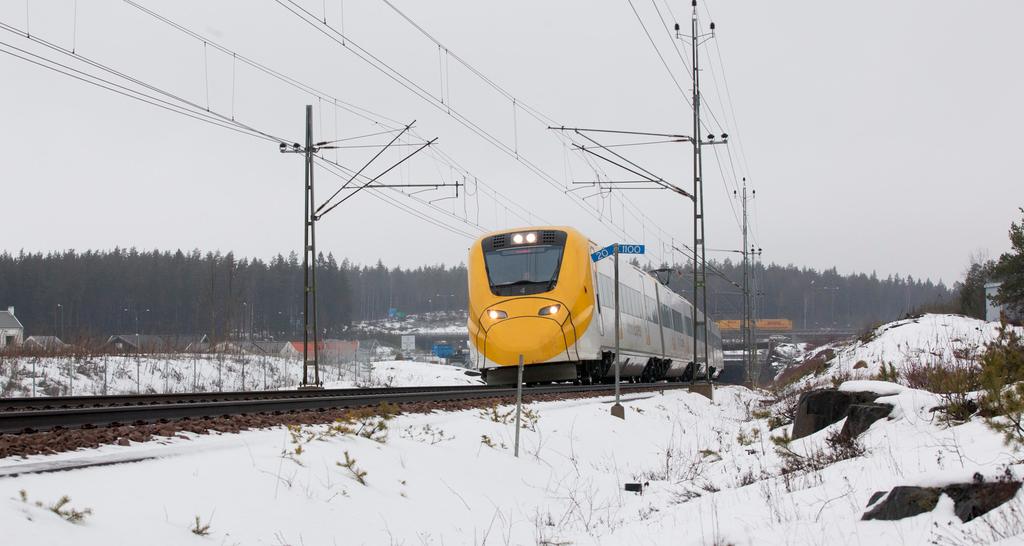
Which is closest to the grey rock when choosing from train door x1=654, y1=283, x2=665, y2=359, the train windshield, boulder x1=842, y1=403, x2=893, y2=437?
boulder x1=842, y1=403, x2=893, y2=437

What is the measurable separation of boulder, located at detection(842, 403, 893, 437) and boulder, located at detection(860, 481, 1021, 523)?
13.0 ft

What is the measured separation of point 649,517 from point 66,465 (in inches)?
182

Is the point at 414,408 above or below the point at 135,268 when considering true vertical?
below

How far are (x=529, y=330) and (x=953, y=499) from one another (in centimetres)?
1423

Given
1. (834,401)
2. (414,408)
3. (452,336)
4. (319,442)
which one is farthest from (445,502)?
(452,336)

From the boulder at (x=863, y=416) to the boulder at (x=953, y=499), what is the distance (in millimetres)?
3967

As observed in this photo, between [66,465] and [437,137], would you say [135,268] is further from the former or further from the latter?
[66,465]

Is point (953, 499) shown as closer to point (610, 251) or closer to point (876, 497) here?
point (876, 497)

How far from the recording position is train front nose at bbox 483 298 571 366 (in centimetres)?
1959

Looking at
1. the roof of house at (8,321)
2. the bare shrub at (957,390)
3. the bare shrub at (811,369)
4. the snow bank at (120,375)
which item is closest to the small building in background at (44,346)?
the snow bank at (120,375)

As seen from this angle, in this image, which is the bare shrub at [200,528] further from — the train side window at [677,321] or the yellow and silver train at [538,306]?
the train side window at [677,321]

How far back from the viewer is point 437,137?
23531mm

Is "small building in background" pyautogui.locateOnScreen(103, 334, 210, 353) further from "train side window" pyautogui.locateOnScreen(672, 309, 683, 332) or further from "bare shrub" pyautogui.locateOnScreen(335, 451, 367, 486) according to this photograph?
"bare shrub" pyautogui.locateOnScreen(335, 451, 367, 486)

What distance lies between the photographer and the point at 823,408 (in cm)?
1184
